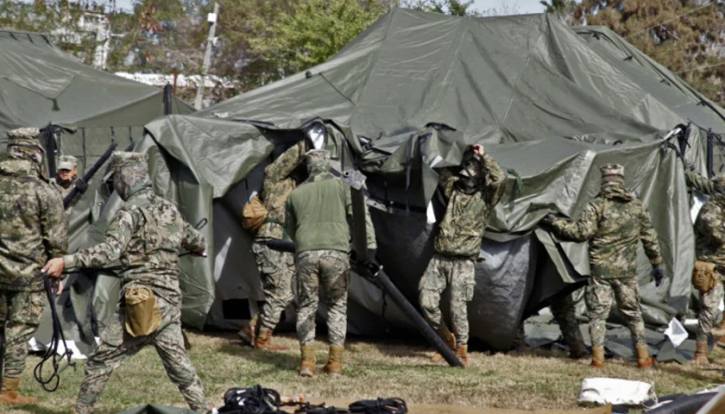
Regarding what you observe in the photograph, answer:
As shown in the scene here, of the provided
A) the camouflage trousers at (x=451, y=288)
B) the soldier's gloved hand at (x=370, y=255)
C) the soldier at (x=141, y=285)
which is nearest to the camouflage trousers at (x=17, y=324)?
the soldier at (x=141, y=285)

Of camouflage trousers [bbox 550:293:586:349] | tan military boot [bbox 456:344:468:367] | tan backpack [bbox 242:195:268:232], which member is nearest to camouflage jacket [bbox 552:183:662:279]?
camouflage trousers [bbox 550:293:586:349]

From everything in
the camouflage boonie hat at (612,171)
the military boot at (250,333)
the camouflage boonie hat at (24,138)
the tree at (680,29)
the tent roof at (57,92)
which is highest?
the tree at (680,29)

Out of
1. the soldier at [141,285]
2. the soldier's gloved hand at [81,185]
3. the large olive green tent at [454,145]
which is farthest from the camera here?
the soldier's gloved hand at [81,185]

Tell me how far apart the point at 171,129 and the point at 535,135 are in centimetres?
421

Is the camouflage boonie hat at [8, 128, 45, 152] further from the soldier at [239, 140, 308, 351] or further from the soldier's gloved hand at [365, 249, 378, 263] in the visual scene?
the soldier at [239, 140, 308, 351]

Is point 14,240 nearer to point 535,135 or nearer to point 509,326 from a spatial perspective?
point 509,326

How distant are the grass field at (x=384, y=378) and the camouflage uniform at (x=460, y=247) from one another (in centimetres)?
52

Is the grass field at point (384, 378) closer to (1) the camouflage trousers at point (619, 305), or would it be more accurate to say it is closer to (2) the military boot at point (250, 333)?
(2) the military boot at point (250, 333)

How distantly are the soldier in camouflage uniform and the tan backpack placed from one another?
1805 mm

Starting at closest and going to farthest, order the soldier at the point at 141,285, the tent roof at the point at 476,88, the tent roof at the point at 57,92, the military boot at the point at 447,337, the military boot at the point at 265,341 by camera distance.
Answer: the soldier at the point at 141,285 → the military boot at the point at 447,337 → the military boot at the point at 265,341 → the tent roof at the point at 476,88 → the tent roof at the point at 57,92

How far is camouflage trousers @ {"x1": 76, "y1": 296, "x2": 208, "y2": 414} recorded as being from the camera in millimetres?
6176

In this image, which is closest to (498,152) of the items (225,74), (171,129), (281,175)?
(281,175)

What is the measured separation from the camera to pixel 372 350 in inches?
402

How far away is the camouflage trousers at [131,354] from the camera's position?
6176 millimetres
